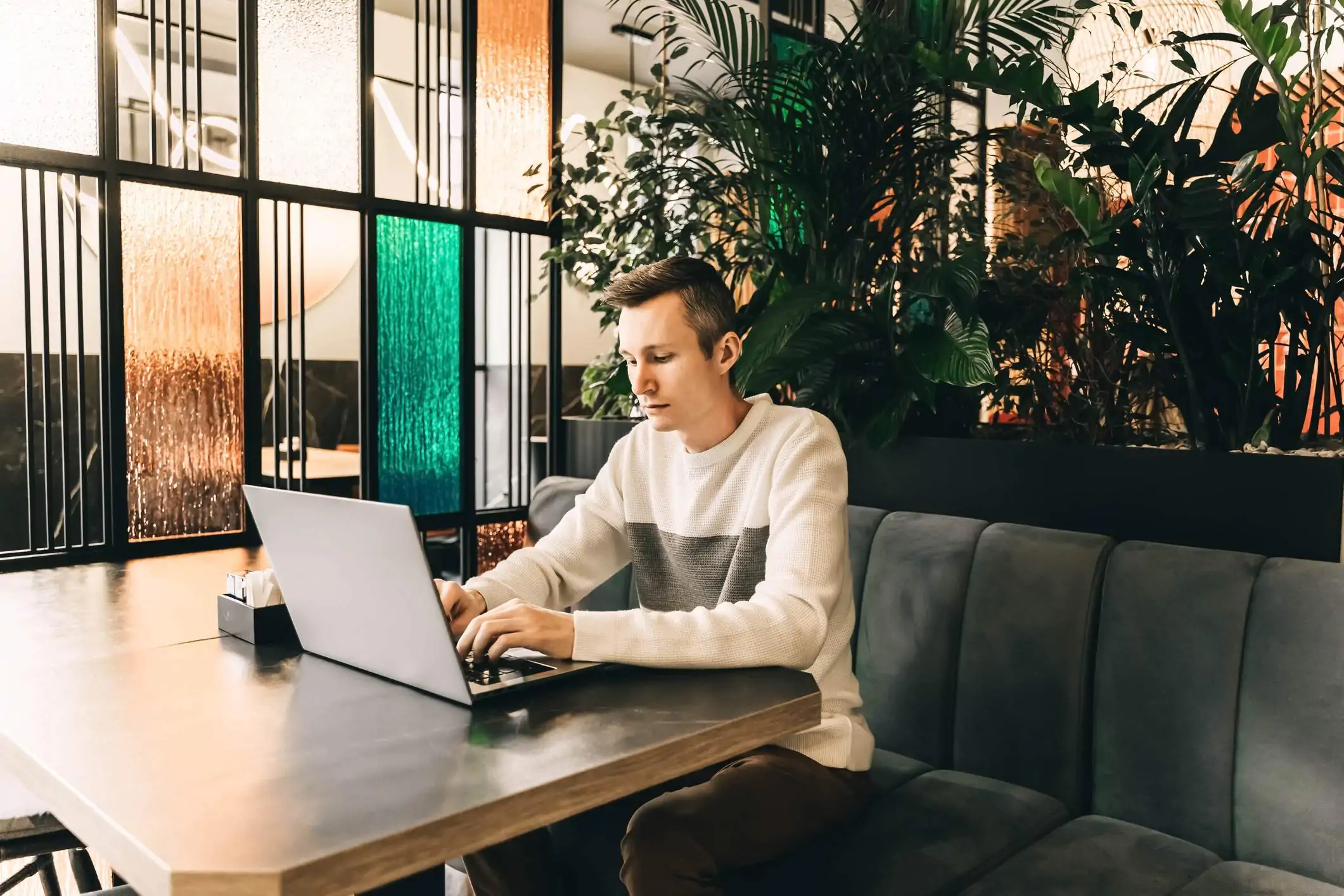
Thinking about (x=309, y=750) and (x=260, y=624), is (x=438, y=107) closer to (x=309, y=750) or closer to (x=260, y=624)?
(x=260, y=624)

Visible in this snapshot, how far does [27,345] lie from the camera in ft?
8.08

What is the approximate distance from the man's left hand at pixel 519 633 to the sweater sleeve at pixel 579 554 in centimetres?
40

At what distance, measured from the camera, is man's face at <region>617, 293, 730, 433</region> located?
5.62 feet

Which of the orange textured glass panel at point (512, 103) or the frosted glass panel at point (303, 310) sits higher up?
the orange textured glass panel at point (512, 103)

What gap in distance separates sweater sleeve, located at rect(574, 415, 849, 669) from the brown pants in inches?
7.8

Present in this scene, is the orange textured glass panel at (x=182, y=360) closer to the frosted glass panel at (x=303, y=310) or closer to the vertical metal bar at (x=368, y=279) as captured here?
the frosted glass panel at (x=303, y=310)

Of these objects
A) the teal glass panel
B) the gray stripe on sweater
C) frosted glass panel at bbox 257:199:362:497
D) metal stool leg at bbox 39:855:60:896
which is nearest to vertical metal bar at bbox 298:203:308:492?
frosted glass panel at bbox 257:199:362:497

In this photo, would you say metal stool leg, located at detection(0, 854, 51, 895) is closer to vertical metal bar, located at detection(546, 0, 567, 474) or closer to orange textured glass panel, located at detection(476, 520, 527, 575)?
orange textured glass panel, located at detection(476, 520, 527, 575)

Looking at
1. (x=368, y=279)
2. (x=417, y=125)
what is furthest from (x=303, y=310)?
(x=417, y=125)

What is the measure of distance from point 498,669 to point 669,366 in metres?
0.64

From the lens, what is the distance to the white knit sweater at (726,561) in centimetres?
130

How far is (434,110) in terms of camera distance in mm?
3176

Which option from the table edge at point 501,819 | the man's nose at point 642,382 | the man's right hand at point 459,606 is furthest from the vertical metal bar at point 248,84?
the table edge at point 501,819

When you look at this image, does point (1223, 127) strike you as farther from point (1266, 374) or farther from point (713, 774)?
point (713, 774)
